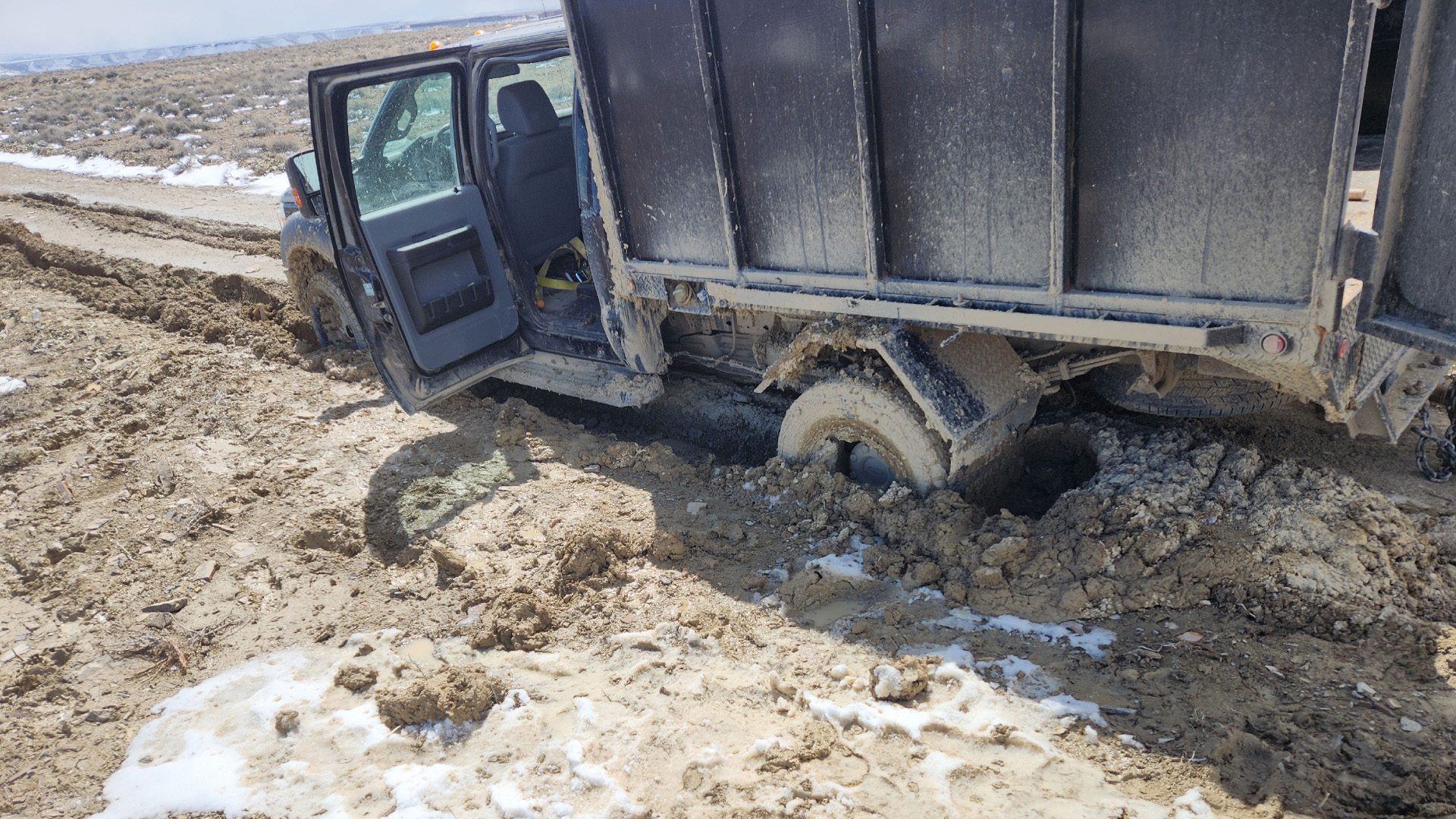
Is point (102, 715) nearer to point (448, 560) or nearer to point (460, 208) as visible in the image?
point (448, 560)

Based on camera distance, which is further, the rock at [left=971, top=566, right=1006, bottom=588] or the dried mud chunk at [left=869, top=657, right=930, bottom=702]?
the rock at [left=971, top=566, right=1006, bottom=588]


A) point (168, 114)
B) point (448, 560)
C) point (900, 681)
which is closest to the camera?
point (900, 681)

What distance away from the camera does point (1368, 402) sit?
3.68 metres

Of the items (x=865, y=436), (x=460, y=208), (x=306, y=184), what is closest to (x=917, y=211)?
(x=865, y=436)

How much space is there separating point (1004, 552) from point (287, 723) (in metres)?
2.79

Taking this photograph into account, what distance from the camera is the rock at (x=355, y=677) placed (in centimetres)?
354

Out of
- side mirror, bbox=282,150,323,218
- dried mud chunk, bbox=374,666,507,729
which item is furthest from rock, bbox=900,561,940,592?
side mirror, bbox=282,150,323,218

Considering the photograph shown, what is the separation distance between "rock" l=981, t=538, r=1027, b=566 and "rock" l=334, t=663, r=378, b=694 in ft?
8.04

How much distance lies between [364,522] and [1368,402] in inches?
182

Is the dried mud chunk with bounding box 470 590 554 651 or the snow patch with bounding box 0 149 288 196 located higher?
the snow patch with bounding box 0 149 288 196

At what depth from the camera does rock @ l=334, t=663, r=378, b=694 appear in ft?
11.6

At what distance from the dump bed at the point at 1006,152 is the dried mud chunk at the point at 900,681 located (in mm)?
1291

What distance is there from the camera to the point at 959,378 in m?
3.93

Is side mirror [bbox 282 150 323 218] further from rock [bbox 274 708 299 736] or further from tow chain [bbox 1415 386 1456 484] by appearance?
tow chain [bbox 1415 386 1456 484]
